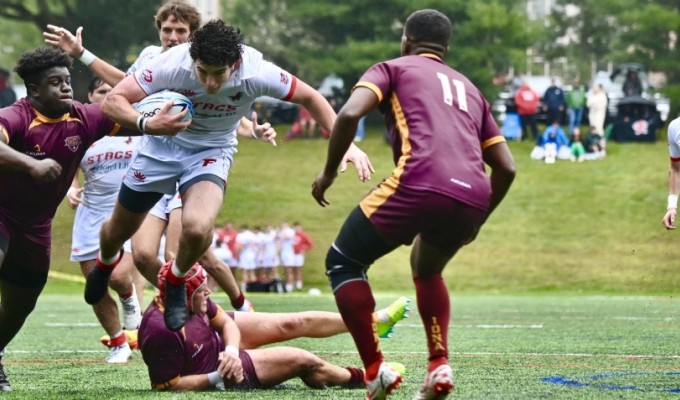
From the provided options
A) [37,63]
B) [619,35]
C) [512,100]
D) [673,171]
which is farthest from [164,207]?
[619,35]

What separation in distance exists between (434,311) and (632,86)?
125 feet

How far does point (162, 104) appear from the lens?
7.66 meters

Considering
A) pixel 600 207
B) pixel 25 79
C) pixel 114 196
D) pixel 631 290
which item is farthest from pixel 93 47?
pixel 25 79

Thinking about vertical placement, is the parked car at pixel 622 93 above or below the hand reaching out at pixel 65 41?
below

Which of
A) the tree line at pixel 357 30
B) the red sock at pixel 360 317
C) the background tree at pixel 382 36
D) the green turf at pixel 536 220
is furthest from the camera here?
the background tree at pixel 382 36

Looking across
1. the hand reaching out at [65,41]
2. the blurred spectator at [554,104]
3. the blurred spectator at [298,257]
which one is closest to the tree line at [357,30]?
the blurred spectator at [554,104]

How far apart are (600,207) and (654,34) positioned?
49.8 feet

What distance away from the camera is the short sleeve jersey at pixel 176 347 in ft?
24.8

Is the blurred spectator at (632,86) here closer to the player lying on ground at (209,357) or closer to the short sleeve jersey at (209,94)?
the short sleeve jersey at (209,94)

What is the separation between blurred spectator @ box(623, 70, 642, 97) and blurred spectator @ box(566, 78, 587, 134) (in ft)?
5.47

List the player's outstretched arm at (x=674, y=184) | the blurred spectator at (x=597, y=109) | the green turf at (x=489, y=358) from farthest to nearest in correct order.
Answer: the blurred spectator at (x=597, y=109) < the player's outstretched arm at (x=674, y=184) < the green turf at (x=489, y=358)

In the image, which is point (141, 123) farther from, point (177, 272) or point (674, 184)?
point (674, 184)

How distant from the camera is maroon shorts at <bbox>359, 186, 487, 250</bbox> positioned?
20.2 ft

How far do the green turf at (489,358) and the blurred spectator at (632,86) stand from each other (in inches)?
1057
